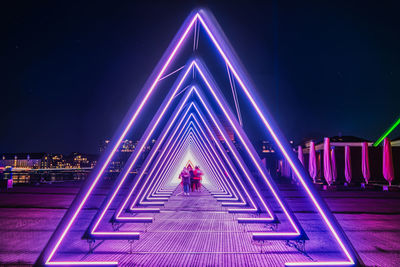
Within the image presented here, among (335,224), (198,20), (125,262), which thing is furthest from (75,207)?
(335,224)

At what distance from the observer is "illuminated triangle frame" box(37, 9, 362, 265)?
4.40 metres

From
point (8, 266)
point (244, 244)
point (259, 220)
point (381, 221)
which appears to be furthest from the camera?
point (381, 221)

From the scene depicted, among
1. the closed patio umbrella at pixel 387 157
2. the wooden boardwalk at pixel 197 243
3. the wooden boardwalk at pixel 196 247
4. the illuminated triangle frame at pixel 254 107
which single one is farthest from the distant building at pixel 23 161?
the illuminated triangle frame at pixel 254 107

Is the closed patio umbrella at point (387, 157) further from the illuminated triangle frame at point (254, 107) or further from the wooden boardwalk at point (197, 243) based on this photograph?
the illuminated triangle frame at point (254, 107)

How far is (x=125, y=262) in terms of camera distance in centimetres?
539

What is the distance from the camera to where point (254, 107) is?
526 centimetres

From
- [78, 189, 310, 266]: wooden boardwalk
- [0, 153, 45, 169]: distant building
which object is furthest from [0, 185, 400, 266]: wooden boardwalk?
[0, 153, 45, 169]: distant building

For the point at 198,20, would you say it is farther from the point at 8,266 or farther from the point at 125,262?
the point at 8,266

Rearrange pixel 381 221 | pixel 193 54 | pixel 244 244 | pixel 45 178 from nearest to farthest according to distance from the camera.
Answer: pixel 244 244, pixel 193 54, pixel 381 221, pixel 45 178

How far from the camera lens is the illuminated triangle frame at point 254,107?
4402mm

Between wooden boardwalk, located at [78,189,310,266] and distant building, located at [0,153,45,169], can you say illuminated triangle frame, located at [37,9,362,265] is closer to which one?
wooden boardwalk, located at [78,189,310,266]

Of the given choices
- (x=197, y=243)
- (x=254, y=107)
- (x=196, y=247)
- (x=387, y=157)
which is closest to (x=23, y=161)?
(x=387, y=157)

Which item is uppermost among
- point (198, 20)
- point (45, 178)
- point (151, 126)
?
point (198, 20)

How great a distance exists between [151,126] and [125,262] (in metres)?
3.73
